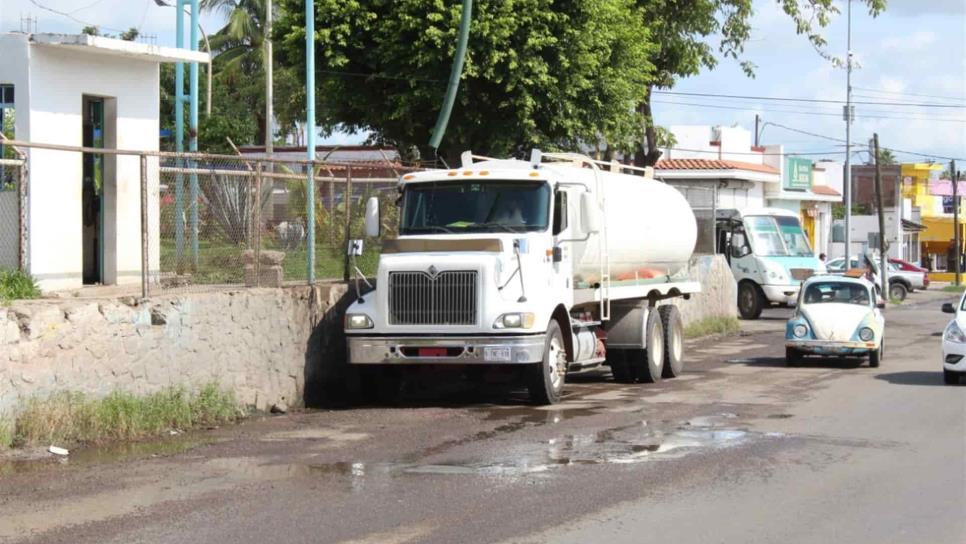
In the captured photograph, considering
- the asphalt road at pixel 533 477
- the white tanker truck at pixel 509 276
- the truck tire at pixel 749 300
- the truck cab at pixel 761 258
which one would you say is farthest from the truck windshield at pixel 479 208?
the truck tire at pixel 749 300

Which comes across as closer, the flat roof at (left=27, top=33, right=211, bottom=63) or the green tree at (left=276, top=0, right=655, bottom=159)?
the flat roof at (left=27, top=33, right=211, bottom=63)

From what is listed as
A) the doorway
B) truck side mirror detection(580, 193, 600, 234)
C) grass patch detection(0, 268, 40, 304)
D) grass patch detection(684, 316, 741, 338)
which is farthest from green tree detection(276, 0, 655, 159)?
grass patch detection(0, 268, 40, 304)

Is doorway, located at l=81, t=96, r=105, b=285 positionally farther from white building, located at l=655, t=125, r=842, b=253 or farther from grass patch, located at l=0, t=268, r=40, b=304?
white building, located at l=655, t=125, r=842, b=253

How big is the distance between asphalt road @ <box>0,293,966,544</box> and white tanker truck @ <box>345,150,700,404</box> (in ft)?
2.39

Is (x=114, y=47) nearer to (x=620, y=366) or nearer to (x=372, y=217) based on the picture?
(x=372, y=217)

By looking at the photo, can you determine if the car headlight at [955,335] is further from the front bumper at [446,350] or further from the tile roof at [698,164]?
the tile roof at [698,164]

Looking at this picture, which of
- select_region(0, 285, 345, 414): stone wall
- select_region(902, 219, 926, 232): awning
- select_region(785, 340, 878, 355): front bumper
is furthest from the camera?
select_region(902, 219, 926, 232): awning

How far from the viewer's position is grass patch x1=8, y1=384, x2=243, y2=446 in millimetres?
12125

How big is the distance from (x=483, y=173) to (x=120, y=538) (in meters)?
8.88

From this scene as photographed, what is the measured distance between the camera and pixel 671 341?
20.6 m

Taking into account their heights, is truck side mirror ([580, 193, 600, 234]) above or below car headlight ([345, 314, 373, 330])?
above

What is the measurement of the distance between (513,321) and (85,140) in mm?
6798

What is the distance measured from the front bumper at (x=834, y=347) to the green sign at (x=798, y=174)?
133ft

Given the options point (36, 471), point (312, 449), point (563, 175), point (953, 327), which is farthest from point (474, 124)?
point (36, 471)
